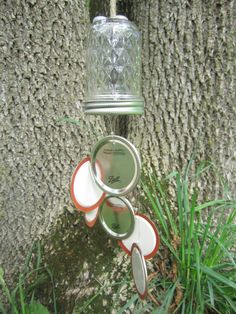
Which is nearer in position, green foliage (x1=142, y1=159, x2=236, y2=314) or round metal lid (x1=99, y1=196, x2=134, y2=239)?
round metal lid (x1=99, y1=196, x2=134, y2=239)

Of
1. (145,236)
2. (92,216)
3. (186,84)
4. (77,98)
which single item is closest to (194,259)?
(145,236)

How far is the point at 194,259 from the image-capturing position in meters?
1.39

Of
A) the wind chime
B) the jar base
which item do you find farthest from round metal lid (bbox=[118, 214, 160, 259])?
the jar base

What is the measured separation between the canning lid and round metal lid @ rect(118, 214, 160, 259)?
0.43 feet

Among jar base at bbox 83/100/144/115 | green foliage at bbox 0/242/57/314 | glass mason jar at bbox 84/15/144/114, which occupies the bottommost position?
green foliage at bbox 0/242/57/314

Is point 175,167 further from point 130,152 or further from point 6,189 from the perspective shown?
point 6,189

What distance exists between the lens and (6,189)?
1.68 metres

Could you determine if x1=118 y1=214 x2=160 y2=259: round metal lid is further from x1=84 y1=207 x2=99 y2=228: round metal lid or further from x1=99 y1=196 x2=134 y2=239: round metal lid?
x1=84 y1=207 x2=99 y2=228: round metal lid

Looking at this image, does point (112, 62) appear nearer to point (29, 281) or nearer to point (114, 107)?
point (114, 107)

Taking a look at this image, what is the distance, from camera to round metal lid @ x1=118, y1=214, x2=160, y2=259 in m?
1.19

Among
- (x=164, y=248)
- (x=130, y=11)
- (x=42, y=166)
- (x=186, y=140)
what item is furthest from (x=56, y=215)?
(x=130, y=11)

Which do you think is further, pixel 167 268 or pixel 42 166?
pixel 42 166

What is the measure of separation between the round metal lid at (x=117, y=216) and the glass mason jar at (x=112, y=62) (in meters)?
0.29

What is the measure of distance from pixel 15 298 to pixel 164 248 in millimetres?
698
